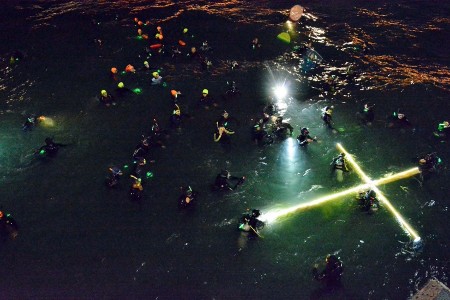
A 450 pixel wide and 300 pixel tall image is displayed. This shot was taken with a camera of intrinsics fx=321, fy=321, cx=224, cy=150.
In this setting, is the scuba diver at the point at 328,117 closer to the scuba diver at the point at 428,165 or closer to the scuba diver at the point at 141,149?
the scuba diver at the point at 428,165

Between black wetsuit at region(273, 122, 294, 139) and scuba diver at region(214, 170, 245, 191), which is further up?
black wetsuit at region(273, 122, 294, 139)

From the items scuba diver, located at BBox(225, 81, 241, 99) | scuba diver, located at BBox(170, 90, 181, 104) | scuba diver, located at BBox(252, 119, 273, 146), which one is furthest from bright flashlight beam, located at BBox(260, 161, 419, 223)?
scuba diver, located at BBox(170, 90, 181, 104)

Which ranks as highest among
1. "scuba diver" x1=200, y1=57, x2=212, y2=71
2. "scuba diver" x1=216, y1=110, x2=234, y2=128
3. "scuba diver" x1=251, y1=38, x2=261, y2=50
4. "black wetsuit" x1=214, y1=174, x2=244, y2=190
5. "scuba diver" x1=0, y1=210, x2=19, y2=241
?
"scuba diver" x1=251, y1=38, x2=261, y2=50

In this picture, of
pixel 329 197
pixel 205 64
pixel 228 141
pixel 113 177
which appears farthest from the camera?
pixel 205 64

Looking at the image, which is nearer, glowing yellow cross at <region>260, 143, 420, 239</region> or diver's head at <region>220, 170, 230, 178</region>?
glowing yellow cross at <region>260, 143, 420, 239</region>

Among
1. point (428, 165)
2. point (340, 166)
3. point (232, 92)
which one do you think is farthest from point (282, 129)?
point (428, 165)

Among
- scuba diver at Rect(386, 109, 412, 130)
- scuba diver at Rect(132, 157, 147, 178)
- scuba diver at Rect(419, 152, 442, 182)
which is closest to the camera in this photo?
scuba diver at Rect(419, 152, 442, 182)

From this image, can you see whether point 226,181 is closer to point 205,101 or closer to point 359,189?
point 359,189

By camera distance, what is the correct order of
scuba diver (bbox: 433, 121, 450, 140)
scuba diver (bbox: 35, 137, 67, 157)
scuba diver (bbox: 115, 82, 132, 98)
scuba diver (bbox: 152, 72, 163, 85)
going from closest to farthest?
1. scuba diver (bbox: 35, 137, 67, 157)
2. scuba diver (bbox: 433, 121, 450, 140)
3. scuba diver (bbox: 115, 82, 132, 98)
4. scuba diver (bbox: 152, 72, 163, 85)

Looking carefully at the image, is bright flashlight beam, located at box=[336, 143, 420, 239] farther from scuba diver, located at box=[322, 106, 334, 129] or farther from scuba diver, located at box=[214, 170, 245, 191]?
scuba diver, located at box=[214, 170, 245, 191]
